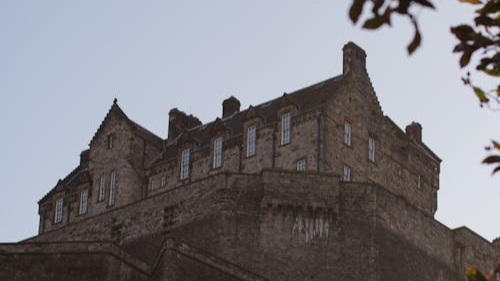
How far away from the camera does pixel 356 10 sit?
681 centimetres

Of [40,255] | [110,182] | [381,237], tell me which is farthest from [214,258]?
[110,182]

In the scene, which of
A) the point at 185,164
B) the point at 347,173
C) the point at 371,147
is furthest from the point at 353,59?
the point at 185,164

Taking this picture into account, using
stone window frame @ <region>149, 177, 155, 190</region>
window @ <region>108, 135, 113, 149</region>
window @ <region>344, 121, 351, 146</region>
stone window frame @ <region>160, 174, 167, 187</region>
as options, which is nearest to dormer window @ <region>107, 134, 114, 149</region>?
window @ <region>108, 135, 113, 149</region>

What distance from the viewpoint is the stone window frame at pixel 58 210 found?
5753 cm

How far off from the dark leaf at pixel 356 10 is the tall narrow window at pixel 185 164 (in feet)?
151

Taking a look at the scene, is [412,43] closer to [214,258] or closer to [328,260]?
[214,258]

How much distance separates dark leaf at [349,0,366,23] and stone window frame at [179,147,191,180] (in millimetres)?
45998

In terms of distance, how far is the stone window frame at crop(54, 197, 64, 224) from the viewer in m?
57.5

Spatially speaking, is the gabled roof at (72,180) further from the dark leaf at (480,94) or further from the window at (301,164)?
the dark leaf at (480,94)

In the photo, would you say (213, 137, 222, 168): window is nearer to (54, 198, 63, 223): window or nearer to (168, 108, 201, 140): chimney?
(168, 108, 201, 140): chimney

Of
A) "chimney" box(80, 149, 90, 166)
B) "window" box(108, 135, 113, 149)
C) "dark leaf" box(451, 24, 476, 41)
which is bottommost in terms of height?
"dark leaf" box(451, 24, 476, 41)

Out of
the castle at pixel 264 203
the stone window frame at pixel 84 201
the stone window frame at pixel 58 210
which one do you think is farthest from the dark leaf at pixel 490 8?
the stone window frame at pixel 58 210

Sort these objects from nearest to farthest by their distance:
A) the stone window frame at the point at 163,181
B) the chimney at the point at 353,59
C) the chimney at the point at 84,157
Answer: the chimney at the point at 353,59 → the stone window frame at the point at 163,181 → the chimney at the point at 84,157

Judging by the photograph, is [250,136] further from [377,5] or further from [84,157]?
[377,5]
